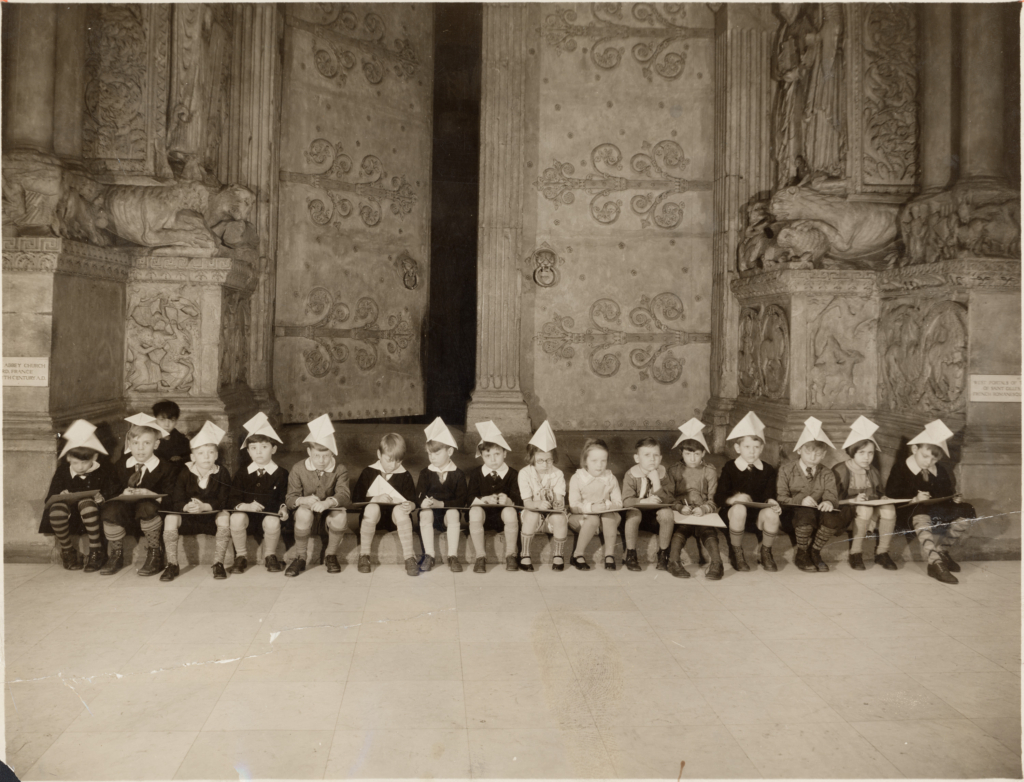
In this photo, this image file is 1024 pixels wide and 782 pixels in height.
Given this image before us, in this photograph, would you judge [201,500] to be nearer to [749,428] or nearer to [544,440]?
[544,440]

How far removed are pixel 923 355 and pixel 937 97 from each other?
1944 millimetres

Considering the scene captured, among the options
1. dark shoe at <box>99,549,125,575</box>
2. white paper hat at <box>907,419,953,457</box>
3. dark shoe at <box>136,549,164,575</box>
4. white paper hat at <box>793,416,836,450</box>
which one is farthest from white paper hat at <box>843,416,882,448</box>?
dark shoe at <box>99,549,125,575</box>

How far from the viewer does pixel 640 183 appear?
7.56 metres

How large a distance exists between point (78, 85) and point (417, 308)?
3.74m

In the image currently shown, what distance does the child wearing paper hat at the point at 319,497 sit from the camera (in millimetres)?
4426

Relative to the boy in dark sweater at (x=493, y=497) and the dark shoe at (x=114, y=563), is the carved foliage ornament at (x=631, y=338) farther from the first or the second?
the dark shoe at (x=114, y=563)

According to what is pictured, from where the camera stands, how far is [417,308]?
8.08 metres

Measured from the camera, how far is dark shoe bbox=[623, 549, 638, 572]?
4.54m

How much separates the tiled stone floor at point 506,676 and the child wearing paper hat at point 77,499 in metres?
0.16

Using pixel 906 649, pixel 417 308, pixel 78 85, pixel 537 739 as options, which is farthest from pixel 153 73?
pixel 906 649

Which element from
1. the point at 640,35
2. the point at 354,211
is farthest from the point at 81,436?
the point at 640,35

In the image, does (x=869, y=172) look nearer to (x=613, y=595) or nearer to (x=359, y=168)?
(x=613, y=595)

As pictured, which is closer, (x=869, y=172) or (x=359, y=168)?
(x=869, y=172)

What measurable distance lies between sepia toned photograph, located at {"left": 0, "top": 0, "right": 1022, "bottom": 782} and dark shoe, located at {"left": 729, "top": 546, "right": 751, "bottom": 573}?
0.09 ft
